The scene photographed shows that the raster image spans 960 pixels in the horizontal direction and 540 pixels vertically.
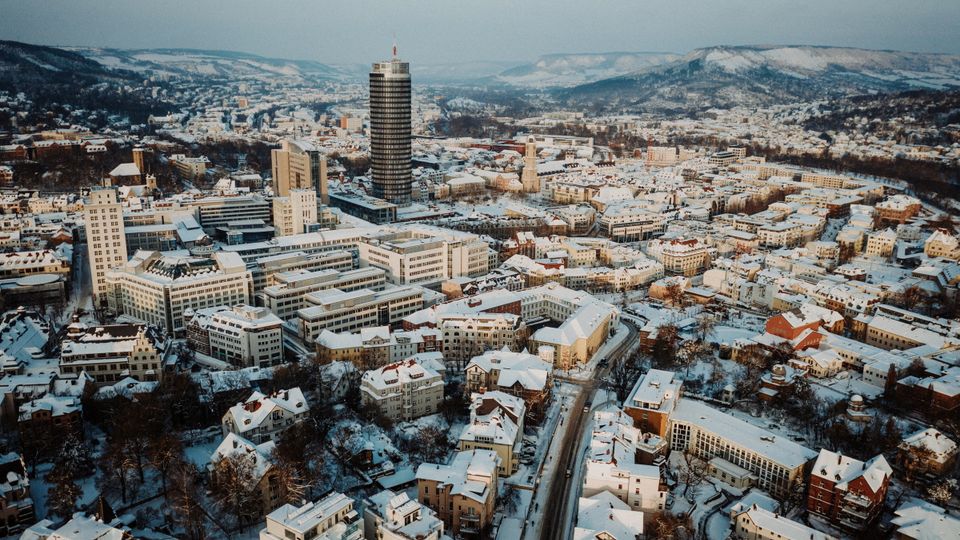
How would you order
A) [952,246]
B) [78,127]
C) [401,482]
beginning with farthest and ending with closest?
[78,127] → [952,246] → [401,482]

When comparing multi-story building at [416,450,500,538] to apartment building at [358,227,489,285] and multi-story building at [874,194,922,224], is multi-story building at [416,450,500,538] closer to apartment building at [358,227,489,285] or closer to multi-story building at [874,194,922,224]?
apartment building at [358,227,489,285]

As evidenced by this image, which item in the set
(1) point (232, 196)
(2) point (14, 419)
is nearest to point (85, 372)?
(2) point (14, 419)

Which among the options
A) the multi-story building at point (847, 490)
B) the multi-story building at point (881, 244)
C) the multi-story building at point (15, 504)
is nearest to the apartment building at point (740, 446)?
the multi-story building at point (847, 490)

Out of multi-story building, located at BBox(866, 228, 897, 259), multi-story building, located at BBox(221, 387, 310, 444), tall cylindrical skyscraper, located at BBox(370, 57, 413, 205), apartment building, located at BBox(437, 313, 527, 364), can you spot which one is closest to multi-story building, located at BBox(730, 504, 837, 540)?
apartment building, located at BBox(437, 313, 527, 364)

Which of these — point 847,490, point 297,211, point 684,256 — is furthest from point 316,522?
point 297,211

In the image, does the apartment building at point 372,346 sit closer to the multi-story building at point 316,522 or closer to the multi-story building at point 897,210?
the multi-story building at point 316,522

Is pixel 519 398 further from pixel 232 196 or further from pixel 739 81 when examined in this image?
pixel 739 81
